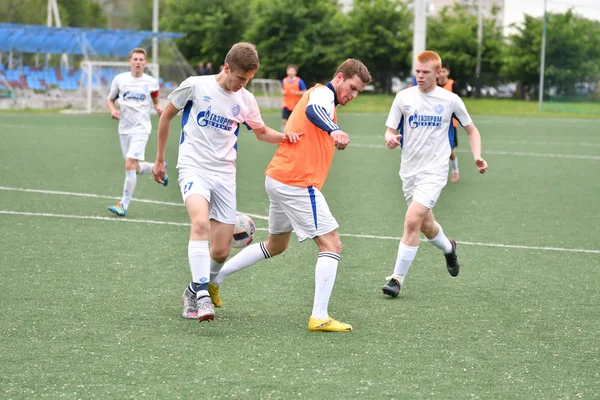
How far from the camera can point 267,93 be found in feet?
151

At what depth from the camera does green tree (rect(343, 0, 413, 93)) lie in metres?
63.2

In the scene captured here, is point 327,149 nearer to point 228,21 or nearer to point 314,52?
point 314,52

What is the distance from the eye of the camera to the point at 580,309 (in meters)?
7.07

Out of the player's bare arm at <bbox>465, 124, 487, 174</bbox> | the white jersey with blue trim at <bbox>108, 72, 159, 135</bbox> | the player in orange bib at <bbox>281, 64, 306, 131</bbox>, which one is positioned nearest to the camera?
the player's bare arm at <bbox>465, 124, 487, 174</bbox>

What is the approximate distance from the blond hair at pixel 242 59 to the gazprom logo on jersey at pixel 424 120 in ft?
6.23

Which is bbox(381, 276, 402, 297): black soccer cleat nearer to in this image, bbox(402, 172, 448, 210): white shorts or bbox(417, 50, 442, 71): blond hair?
bbox(402, 172, 448, 210): white shorts

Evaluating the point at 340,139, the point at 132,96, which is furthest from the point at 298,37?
the point at 340,139

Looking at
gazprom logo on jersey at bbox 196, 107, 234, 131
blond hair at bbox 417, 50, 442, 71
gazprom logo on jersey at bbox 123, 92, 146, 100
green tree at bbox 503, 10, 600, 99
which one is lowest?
gazprom logo on jersey at bbox 196, 107, 234, 131

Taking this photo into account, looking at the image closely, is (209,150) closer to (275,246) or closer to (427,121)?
(275,246)

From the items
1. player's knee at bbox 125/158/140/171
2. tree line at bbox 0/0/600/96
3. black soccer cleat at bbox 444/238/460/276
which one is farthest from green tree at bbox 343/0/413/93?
black soccer cleat at bbox 444/238/460/276

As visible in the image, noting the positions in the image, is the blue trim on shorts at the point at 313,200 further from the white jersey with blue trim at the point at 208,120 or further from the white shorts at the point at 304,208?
the white jersey with blue trim at the point at 208,120

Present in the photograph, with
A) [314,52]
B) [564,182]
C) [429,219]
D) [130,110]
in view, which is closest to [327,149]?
[429,219]

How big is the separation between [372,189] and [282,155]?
864 cm

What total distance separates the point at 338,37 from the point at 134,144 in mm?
48171
